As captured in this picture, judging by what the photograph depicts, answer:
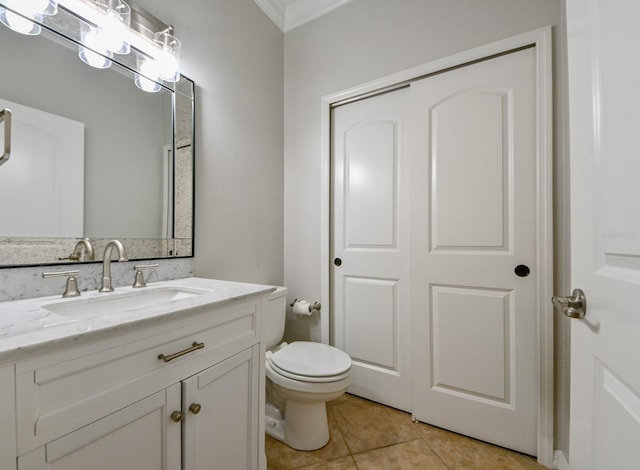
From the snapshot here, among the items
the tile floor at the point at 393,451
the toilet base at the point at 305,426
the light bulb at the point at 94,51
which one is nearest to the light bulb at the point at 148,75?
the light bulb at the point at 94,51

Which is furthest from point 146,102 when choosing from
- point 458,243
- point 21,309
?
point 458,243

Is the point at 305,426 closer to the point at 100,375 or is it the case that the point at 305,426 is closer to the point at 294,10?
the point at 100,375

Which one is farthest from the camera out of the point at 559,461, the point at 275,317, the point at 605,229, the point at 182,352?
the point at 275,317

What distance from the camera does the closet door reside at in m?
1.37

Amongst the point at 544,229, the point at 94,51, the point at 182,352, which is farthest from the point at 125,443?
the point at 544,229

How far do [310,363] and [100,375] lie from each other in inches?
38.4

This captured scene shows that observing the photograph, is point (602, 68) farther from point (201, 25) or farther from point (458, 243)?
point (201, 25)

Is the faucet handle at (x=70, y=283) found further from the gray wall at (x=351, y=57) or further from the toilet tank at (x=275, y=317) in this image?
the gray wall at (x=351, y=57)

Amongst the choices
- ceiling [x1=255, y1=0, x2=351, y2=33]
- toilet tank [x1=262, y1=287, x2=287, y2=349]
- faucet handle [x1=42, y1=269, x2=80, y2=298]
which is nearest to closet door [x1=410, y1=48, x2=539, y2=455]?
toilet tank [x1=262, y1=287, x2=287, y2=349]

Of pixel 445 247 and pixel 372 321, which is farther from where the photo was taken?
pixel 372 321

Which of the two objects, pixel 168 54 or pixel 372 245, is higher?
pixel 168 54

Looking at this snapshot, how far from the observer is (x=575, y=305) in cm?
63

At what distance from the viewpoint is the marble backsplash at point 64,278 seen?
87 cm

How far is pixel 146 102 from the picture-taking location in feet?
4.19
